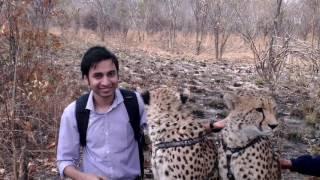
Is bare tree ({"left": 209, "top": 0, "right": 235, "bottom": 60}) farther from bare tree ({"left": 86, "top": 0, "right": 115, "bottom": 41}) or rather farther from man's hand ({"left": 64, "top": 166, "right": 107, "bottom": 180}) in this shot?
man's hand ({"left": 64, "top": 166, "right": 107, "bottom": 180})

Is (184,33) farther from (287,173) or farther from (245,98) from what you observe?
(245,98)

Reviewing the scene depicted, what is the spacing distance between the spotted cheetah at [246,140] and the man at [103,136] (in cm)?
54

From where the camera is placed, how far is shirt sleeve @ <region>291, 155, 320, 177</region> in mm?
2969

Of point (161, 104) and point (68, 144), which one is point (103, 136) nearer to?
point (68, 144)

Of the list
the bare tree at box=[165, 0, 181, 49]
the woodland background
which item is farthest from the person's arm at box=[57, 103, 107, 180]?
the bare tree at box=[165, 0, 181, 49]

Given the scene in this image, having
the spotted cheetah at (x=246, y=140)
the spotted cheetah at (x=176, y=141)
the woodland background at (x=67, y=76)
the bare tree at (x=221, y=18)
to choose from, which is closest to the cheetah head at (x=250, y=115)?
the spotted cheetah at (x=246, y=140)

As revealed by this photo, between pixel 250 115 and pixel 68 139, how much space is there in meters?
1.05

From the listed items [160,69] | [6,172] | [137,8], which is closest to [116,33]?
[137,8]

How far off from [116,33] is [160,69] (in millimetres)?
9788

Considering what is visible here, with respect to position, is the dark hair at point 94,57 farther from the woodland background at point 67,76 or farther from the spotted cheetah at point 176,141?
the woodland background at point 67,76

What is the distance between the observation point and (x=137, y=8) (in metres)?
23.2

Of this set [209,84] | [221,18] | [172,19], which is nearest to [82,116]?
[209,84]

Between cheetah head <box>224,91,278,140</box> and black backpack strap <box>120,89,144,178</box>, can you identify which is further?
black backpack strap <box>120,89,144,178</box>

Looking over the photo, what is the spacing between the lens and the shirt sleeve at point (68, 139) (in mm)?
2928
